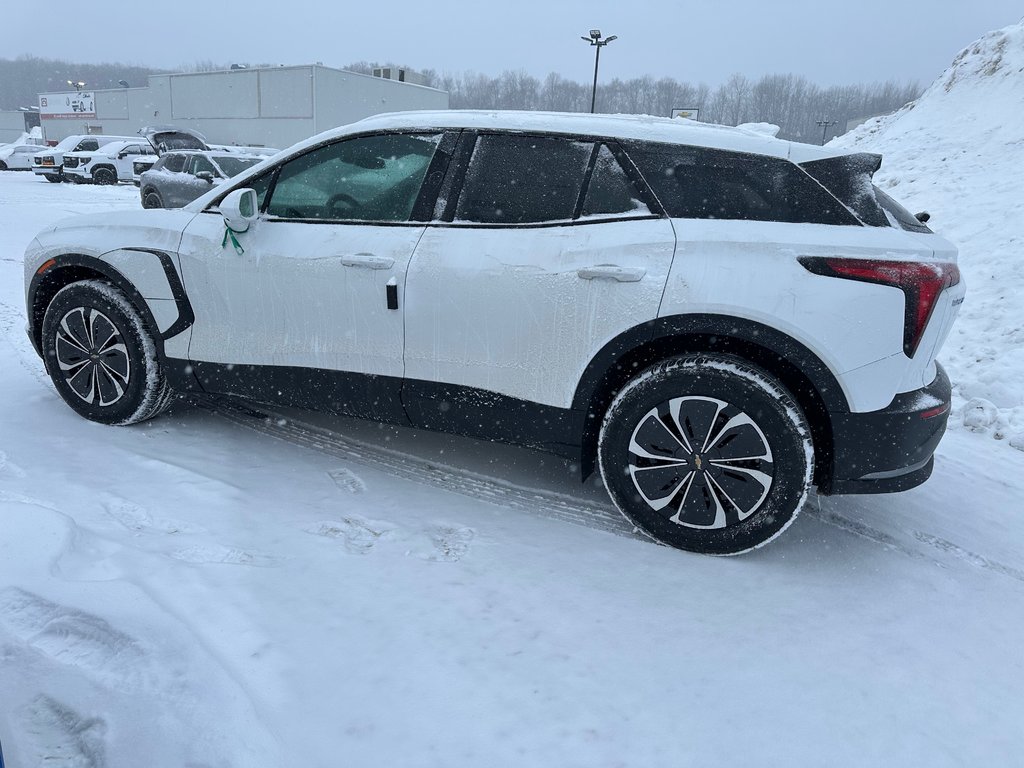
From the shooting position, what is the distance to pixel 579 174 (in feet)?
10.2

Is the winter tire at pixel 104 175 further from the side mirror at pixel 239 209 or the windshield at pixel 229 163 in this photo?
the side mirror at pixel 239 209

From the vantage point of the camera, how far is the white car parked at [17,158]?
32.5 metres

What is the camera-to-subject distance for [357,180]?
11.5ft

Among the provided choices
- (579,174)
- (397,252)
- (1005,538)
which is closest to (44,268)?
(397,252)

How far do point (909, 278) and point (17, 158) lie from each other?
39.3m

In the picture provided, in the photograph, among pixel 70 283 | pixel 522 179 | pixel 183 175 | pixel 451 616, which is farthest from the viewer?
pixel 183 175

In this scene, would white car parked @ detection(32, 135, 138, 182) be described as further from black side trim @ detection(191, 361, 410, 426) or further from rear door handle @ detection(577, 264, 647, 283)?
rear door handle @ detection(577, 264, 647, 283)

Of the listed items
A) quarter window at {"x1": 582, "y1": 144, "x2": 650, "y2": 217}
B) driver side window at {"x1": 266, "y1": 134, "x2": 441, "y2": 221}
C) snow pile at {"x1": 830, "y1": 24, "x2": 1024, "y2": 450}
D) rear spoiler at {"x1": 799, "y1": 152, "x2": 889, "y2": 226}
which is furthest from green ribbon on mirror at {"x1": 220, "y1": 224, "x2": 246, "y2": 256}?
snow pile at {"x1": 830, "y1": 24, "x2": 1024, "y2": 450}

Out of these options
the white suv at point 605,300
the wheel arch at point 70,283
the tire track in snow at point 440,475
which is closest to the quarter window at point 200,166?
the wheel arch at point 70,283

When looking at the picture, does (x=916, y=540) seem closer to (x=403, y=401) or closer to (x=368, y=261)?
(x=403, y=401)

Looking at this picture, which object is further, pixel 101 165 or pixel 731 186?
pixel 101 165

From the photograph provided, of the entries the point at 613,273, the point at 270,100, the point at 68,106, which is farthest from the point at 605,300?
the point at 68,106

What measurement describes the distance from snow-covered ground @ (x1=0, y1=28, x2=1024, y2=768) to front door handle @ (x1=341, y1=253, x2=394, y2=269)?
1.06 m

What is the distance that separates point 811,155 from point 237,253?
2623 mm
